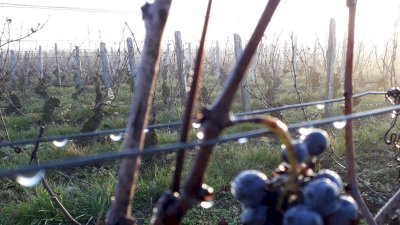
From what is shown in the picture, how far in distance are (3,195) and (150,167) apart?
131 cm

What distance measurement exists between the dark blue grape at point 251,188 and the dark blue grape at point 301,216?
0.05 meters

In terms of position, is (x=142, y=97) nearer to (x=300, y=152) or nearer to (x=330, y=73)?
(x=300, y=152)

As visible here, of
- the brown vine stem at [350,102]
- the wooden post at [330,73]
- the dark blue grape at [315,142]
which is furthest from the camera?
the wooden post at [330,73]

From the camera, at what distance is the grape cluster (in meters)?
0.58

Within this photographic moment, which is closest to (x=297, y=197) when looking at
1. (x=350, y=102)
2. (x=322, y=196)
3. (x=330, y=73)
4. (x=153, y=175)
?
(x=322, y=196)

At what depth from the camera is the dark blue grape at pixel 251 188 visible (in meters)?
0.61

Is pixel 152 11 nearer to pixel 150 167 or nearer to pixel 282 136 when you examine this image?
pixel 282 136

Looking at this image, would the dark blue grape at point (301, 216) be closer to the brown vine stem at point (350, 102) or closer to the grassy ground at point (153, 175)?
the brown vine stem at point (350, 102)

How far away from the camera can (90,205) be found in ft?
12.4

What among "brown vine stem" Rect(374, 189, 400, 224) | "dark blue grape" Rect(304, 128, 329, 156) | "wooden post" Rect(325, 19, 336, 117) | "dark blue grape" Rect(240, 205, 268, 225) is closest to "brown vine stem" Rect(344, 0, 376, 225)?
"brown vine stem" Rect(374, 189, 400, 224)

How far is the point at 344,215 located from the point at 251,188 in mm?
125

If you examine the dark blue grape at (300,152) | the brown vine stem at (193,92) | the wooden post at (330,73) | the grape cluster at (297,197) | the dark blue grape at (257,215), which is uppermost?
the wooden post at (330,73)

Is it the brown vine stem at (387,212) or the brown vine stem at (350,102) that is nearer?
the brown vine stem at (350,102)

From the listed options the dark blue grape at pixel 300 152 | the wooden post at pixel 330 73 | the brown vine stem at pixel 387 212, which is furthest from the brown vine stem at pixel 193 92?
the wooden post at pixel 330 73
